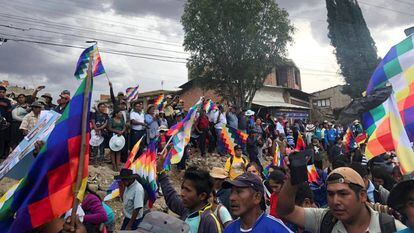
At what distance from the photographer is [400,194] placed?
2.49 meters

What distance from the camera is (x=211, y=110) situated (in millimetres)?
13000

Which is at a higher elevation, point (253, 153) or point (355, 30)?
point (355, 30)

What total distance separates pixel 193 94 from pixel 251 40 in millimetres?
11005

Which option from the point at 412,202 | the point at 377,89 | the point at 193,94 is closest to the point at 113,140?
the point at 377,89

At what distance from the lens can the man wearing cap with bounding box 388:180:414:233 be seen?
95.4 inches

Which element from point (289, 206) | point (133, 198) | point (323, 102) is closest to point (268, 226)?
point (289, 206)

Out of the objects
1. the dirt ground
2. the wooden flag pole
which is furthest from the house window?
the wooden flag pole

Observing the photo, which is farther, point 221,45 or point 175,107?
point 221,45

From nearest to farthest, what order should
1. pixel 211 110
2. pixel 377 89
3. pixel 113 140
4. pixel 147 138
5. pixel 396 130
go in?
pixel 396 130 → pixel 377 89 → pixel 113 140 → pixel 147 138 → pixel 211 110

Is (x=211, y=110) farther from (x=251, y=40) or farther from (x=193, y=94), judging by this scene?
(x=193, y=94)

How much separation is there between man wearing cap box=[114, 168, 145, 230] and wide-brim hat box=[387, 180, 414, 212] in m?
3.30

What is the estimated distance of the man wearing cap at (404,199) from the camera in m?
2.42

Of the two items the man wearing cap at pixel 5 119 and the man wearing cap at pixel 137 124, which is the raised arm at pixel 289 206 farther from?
the man wearing cap at pixel 137 124

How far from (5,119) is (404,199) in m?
8.47
